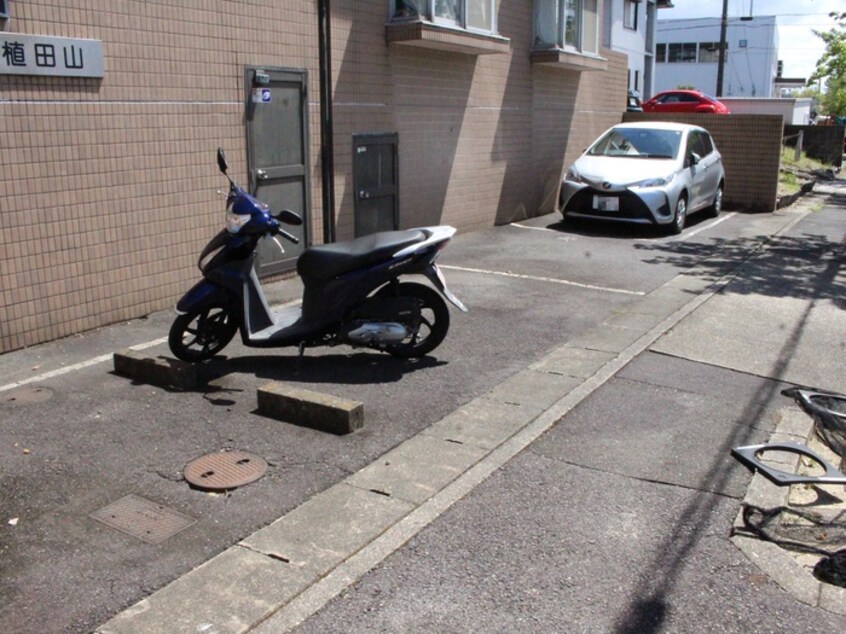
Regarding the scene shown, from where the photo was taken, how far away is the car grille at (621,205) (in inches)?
505

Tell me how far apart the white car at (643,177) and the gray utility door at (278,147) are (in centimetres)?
537

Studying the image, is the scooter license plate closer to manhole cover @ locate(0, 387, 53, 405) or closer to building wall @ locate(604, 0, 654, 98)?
manhole cover @ locate(0, 387, 53, 405)

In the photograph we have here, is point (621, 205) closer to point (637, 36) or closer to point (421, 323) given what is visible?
point (421, 323)

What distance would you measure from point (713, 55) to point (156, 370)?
57071 mm

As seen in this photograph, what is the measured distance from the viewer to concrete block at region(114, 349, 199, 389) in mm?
5883

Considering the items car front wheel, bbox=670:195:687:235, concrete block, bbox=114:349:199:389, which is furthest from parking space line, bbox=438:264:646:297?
concrete block, bbox=114:349:199:389

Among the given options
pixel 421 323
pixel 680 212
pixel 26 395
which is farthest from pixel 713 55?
pixel 26 395

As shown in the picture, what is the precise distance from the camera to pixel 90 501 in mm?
4309

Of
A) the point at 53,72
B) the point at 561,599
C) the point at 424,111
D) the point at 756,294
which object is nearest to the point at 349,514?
the point at 561,599

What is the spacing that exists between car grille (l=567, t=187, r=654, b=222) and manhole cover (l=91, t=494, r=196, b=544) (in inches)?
394

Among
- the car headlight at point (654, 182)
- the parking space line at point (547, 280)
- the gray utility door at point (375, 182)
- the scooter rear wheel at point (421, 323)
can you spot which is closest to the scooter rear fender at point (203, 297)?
the scooter rear wheel at point (421, 323)

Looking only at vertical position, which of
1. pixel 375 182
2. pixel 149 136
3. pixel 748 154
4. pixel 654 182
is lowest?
pixel 654 182

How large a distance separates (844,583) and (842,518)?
695 mm

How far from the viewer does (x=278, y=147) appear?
9008 millimetres
